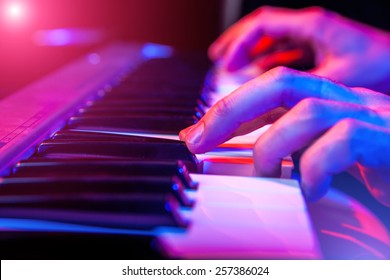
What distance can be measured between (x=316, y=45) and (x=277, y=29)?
0.15 meters

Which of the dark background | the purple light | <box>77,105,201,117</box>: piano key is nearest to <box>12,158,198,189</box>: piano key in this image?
<box>77,105,201,117</box>: piano key

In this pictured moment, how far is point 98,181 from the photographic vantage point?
0.57 metres

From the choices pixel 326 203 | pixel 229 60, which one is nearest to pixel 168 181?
pixel 326 203

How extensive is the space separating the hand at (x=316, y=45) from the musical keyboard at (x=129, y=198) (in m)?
0.68

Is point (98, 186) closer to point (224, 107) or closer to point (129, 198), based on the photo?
point (129, 198)

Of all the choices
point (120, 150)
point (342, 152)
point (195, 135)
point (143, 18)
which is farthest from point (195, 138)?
point (143, 18)

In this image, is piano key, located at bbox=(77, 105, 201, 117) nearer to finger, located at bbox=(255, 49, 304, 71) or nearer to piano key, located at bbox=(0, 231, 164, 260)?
piano key, located at bbox=(0, 231, 164, 260)

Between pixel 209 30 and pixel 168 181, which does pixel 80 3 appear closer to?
pixel 209 30

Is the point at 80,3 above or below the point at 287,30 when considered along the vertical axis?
above

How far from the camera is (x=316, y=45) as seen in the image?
1.37m

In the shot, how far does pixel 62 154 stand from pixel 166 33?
190 centimetres

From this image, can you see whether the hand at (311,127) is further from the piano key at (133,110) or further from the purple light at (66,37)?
the purple light at (66,37)

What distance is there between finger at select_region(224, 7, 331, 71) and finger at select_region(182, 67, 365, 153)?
2.49ft
